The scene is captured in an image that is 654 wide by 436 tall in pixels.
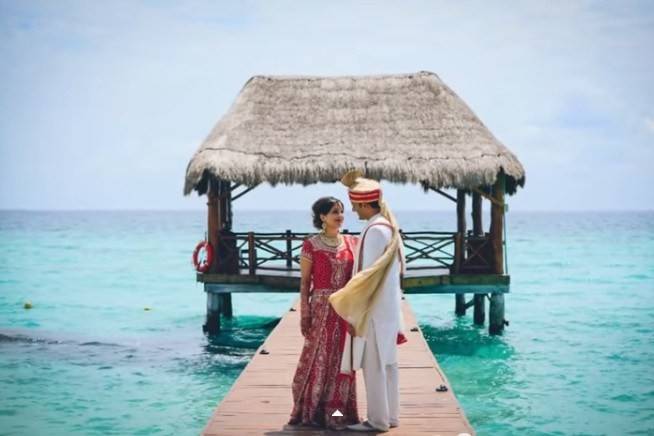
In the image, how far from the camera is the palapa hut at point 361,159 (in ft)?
43.2

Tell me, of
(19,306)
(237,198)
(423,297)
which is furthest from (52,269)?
(237,198)

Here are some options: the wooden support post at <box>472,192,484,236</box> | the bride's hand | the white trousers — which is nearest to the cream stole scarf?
the white trousers

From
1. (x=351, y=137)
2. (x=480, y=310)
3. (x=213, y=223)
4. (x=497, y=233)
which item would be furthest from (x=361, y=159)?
(x=480, y=310)

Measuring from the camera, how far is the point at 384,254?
5.09 meters

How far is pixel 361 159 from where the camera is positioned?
13375 millimetres

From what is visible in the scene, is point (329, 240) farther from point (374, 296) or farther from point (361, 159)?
point (361, 159)

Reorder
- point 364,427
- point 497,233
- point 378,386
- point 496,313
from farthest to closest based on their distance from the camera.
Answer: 1. point 496,313
2. point 497,233
3. point 364,427
4. point 378,386

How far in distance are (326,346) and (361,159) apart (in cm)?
Answer: 816

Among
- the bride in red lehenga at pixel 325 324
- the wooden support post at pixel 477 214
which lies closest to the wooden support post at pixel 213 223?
the wooden support post at pixel 477 214

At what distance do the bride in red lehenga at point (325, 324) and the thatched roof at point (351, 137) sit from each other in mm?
7715

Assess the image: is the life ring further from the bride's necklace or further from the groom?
the groom

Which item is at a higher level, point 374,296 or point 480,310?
point 374,296

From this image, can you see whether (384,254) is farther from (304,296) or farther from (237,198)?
(237,198)

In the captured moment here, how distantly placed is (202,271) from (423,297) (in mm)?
12900
